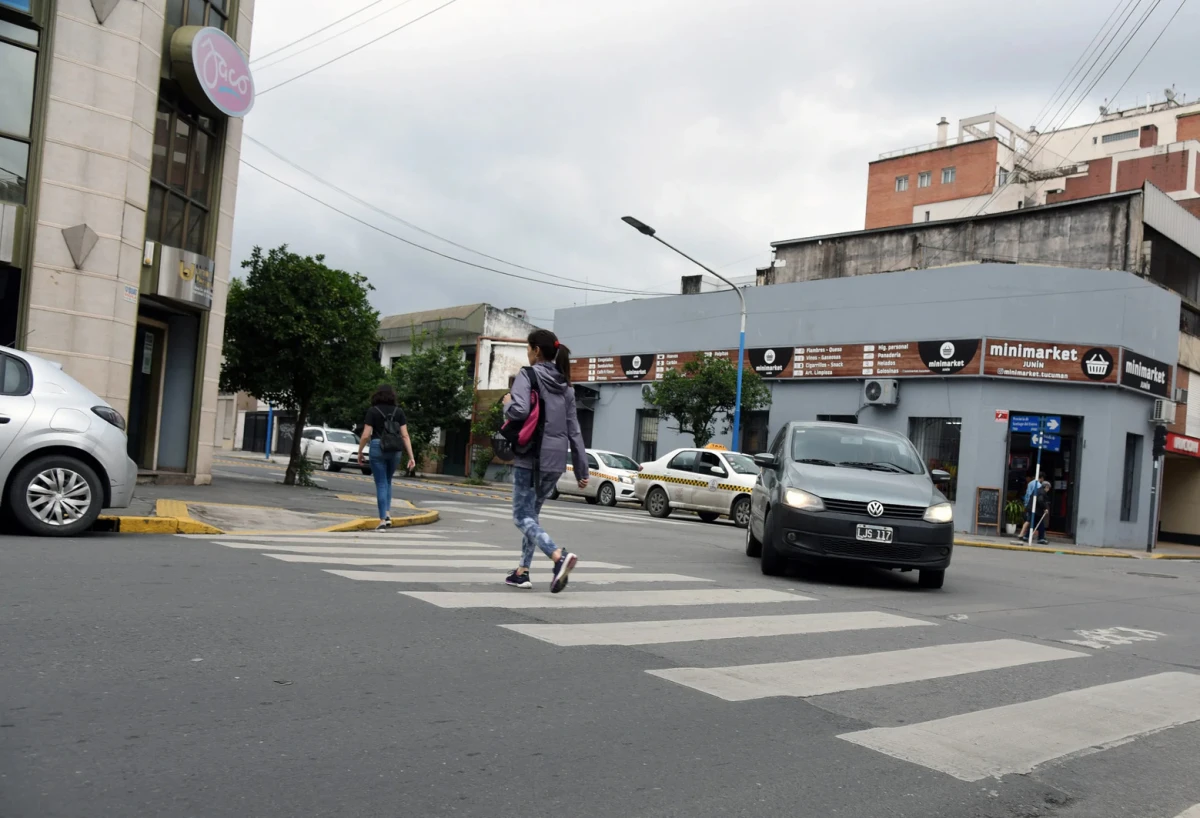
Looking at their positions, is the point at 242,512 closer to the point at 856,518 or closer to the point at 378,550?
the point at 378,550

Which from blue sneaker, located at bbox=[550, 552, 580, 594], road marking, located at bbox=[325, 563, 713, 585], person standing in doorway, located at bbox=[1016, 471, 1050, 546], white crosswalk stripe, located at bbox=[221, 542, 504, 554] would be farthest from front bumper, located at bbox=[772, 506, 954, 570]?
person standing in doorway, located at bbox=[1016, 471, 1050, 546]

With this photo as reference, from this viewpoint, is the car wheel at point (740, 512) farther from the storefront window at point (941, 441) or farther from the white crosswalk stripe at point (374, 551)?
the white crosswalk stripe at point (374, 551)

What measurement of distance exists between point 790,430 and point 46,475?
24.6 feet

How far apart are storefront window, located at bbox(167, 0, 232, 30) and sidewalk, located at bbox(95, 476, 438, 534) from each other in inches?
288

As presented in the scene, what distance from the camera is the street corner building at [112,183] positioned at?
13.6 meters

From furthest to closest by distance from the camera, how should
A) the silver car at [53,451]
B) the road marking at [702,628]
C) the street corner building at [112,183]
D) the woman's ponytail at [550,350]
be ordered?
the street corner building at [112,183] < the silver car at [53,451] < the woman's ponytail at [550,350] < the road marking at [702,628]

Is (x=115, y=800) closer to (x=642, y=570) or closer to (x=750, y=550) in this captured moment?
(x=642, y=570)

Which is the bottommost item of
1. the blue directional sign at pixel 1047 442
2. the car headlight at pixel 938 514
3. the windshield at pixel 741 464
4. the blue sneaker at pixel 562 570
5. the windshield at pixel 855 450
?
the blue sneaker at pixel 562 570

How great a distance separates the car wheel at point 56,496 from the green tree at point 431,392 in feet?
101

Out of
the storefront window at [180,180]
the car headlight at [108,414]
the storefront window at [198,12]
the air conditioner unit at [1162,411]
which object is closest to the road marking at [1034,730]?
the car headlight at [108,414]

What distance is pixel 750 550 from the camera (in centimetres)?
1222

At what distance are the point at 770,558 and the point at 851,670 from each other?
14.5 feet

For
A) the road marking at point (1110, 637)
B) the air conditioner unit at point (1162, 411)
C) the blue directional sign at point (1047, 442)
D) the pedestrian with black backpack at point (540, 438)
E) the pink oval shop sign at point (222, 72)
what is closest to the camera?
the pedestrian with black backpack at point (540, 438)

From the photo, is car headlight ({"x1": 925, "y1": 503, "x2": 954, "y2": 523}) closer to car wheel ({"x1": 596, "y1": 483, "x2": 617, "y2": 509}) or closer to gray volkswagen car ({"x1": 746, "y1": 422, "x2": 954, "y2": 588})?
gray volkswagen car ({"x1": 746, "y1": 422, "x2": 954, "y2": 588})
